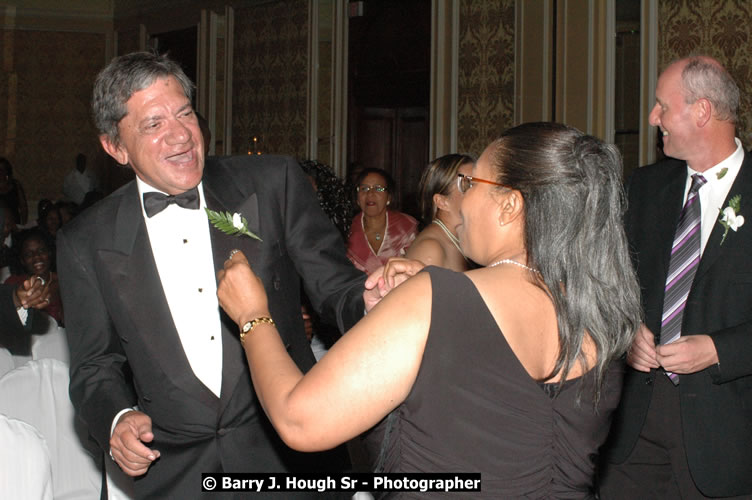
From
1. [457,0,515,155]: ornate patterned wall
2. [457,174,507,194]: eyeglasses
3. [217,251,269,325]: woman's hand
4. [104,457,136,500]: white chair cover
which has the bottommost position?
[104,457,136,500]: white chair cover

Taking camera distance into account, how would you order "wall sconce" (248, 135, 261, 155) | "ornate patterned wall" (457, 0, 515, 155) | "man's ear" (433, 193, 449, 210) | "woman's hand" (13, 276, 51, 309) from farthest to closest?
"wall sconce" (248, 135, 261, 155) < "ornate patterned wall" (457, 0, 515, 155) < "man's ear" (433, 193, 449, 210) < "woman's hand" (13, 276, 51, 309)

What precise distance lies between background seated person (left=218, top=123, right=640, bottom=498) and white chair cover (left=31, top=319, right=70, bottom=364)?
2.73 meters

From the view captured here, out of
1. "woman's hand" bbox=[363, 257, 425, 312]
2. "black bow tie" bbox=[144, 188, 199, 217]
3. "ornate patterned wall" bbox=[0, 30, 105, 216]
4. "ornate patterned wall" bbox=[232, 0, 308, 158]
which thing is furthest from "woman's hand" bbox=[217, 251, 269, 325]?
"ornate patterned wall" bbox=[0, 30, 105, 216]

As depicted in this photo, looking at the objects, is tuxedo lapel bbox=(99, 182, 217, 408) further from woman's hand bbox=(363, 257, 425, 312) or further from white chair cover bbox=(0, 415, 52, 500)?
woman's hand bbox=(363, 257, 425, 312)

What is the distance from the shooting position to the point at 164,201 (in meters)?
2.36

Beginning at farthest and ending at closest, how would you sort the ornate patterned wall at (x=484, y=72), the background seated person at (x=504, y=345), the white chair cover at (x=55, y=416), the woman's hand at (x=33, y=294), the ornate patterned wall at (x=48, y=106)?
the ornate patterned wall at (x=48, y=106)
the ornate patterned wall at (x=484, y=72)
the woman's hand at (x=33, y=294)
the white chair cover at (x=55, y=416)
the background seated person at (x=504, y=345)

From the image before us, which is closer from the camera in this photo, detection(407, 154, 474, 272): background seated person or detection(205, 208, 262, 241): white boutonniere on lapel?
detection(205, 208, 262, 241): white boutonniere on lapel

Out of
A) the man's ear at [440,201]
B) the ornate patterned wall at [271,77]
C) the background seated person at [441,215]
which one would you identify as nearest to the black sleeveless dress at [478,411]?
the background seated person at [441,215]

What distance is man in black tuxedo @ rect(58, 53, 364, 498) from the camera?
2.24 metres

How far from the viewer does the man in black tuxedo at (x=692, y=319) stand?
2.82 metres

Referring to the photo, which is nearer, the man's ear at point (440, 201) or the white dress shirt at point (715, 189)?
the white dress shirt at point (715, 189)

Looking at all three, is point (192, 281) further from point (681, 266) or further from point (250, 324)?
point (681, 266)

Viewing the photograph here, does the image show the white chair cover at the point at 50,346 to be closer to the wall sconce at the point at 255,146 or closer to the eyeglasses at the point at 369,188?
the eyeglasses at the point at 369,188

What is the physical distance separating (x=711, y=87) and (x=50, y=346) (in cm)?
319
